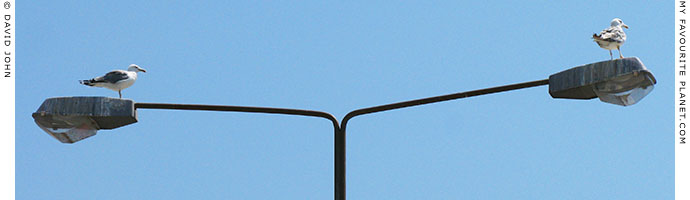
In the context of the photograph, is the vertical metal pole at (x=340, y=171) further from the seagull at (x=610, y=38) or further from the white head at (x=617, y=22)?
the white head at (x=617, y=22)

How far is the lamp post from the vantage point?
24.0 ft

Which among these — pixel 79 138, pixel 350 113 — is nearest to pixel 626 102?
pixel 350 113

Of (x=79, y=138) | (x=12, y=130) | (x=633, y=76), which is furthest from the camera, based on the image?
(x=12, y=130)

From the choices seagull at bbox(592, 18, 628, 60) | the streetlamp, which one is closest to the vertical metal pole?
the streetlamp

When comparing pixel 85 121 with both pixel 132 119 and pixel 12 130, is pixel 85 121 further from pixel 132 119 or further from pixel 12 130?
pixel 12 130

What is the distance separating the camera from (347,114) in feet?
27.1

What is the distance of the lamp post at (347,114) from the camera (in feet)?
24.0

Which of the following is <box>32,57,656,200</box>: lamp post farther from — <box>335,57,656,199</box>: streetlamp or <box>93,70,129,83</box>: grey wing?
<box>93,70,129,83</box>: grey wing

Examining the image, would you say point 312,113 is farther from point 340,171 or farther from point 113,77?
point 113,77

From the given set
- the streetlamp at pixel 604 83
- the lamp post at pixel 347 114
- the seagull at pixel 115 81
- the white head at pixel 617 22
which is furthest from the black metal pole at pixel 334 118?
the white head at pixel 617 22

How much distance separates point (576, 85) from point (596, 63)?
211mm

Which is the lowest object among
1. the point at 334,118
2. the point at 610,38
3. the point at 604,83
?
the point at 334,118

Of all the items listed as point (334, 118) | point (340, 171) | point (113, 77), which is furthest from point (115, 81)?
point (340, 171)

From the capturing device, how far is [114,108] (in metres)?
8.30
